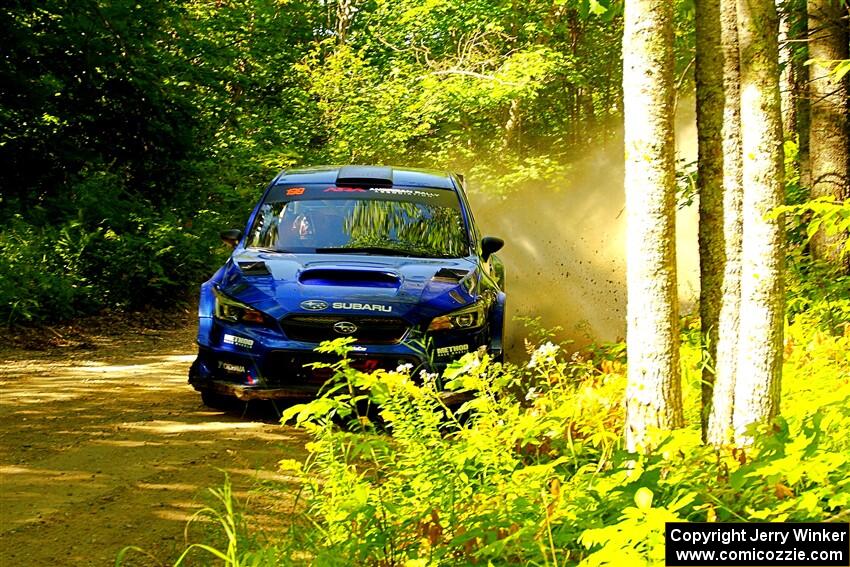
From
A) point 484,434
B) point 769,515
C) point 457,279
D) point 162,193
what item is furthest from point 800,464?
point 162,193

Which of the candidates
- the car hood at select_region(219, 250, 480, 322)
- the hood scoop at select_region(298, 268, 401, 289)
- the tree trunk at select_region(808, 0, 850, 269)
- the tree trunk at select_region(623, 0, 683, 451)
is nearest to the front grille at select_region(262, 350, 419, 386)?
the car hood at select_region(219, 250, 480, 322)

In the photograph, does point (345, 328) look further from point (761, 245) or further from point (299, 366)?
point (761, 245)

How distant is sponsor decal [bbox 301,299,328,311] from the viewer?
26.0 feet

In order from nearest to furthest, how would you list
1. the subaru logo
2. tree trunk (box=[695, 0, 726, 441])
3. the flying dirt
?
tree trunk (box=[695, 0, 726, 441]) < the subaru logo < the flying dirt

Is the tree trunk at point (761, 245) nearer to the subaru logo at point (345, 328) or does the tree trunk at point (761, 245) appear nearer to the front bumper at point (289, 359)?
→ the front bumper at point (289, 359)

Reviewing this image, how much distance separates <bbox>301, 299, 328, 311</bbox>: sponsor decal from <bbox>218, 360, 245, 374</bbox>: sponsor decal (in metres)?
0.71

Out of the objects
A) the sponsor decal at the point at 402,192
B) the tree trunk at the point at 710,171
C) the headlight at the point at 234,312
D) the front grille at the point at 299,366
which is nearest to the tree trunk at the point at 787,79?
the sponsor decal at the point at 402,192

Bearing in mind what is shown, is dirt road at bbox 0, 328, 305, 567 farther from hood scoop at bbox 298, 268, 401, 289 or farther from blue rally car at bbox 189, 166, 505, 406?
hood scoop at bbox 298, 268, 401, 289

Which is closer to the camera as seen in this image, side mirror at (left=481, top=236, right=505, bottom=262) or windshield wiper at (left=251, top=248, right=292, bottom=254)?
windshield wiper at (left=251, top=248, right=292, bottom=254)

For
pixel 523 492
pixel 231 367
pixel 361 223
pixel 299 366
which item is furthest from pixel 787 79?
pixel 523 492

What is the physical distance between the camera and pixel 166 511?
577cm

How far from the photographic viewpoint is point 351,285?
809 cm

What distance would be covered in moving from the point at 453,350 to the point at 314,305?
113cm

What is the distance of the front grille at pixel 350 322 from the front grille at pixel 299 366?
140 millimetres
